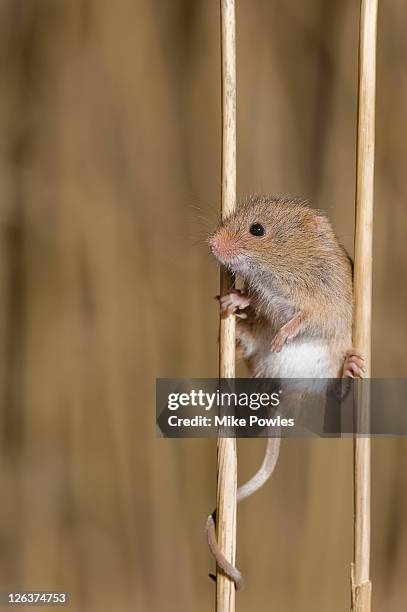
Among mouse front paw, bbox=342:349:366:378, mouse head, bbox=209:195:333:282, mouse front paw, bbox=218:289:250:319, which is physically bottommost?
mouse front paw, bbox=342:349:366:378

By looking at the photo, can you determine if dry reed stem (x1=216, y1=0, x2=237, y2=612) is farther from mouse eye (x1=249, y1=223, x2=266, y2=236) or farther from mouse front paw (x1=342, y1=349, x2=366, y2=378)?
mouse front paw (x1=342, y1=349, x2=366, y2=378)

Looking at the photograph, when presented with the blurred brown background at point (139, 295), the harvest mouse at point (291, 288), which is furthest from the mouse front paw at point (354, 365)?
the blurred brown background at point (139, 295)

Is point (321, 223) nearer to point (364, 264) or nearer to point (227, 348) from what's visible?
point (364, 264)

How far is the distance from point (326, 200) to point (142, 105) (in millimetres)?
701

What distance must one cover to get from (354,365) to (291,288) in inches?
8.6

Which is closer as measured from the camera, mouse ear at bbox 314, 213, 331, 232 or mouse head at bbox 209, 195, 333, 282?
mouse head at bbox 209, 195, 333, 282

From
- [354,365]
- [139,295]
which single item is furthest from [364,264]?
[139,295]

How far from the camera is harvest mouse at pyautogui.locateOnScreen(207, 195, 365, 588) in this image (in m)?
1.65

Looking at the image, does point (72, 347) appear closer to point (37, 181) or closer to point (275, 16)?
point (37, 181)

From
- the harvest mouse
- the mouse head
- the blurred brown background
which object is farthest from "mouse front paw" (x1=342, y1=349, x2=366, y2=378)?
the blurred brown background

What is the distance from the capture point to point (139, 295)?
9.11 feet

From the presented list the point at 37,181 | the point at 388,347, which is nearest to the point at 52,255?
the point at 37,181

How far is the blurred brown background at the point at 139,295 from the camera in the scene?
8.77 ft

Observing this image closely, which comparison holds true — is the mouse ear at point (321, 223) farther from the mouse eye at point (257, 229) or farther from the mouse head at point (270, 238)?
the mouse eye at point (257, 229)
